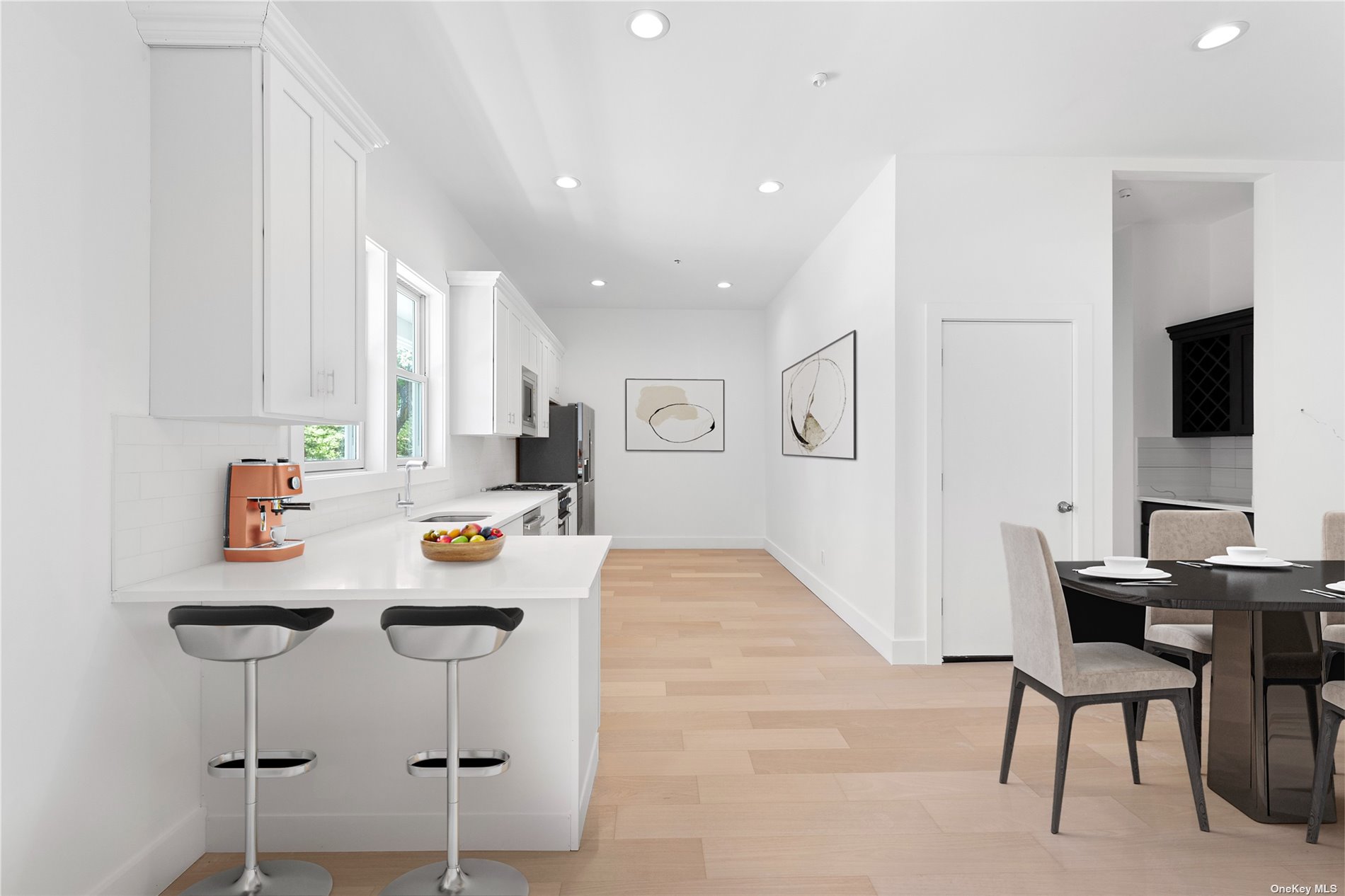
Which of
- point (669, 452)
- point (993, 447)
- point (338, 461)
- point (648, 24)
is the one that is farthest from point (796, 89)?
point (669, 452)

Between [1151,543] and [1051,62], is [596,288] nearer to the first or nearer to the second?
[1051,62]

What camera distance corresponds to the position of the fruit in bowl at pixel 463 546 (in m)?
2.21

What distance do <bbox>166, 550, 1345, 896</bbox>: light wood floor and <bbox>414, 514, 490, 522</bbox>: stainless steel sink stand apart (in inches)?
40.6

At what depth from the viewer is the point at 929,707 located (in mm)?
3307

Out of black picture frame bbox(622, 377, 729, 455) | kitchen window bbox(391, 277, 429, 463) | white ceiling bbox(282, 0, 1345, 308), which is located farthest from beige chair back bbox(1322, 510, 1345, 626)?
black picture frame bbox(622, 377, 729, 455)

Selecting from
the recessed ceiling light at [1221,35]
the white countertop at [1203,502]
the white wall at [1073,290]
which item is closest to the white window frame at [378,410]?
the white wall at [1073,290]

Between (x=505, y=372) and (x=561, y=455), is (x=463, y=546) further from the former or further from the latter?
(x=561, y=455)

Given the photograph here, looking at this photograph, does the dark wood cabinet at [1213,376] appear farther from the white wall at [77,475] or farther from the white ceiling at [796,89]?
the white wall at [77,475]

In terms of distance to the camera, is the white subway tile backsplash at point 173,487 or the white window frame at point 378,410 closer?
the white subway tile backsplash at point 173,487

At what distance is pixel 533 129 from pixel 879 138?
5.72 feet

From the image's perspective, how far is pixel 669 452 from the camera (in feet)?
27.2

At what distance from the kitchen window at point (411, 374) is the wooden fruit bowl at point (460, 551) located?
189 cm

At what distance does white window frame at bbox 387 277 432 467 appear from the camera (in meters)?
3.74

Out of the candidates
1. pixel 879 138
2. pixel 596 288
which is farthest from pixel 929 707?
pixel 596 288
